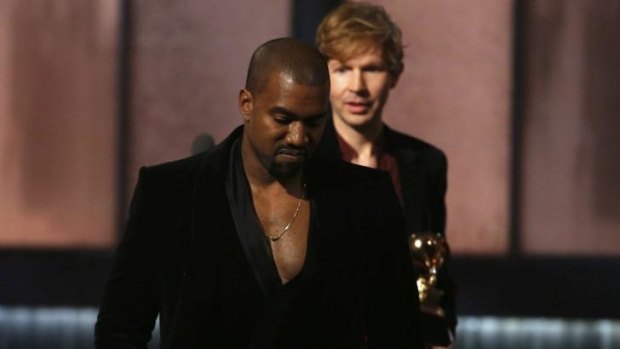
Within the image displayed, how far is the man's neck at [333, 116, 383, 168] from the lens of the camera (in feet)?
19.1

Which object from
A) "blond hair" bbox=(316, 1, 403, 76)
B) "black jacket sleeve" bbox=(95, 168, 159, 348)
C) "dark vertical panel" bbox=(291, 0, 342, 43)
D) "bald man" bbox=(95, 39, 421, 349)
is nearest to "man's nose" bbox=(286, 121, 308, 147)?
"bald man" bbox=(95, 39, 421, 349)

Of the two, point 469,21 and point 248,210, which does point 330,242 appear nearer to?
point 248,210

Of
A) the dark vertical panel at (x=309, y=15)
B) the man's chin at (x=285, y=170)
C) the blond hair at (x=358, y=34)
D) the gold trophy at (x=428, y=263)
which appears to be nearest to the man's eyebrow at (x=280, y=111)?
the man's chin at (x=285, y=170)

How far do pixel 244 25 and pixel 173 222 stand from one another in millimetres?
4506

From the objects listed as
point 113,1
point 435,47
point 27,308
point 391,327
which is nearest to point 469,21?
point 435,47

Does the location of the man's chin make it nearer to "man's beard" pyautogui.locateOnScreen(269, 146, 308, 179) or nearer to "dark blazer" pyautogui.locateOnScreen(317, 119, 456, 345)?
"man's beard" pyautogui.locateOnScreen(269, 146, 308, 179)

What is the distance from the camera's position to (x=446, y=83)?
28.3 feet

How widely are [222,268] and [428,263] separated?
4.77ft

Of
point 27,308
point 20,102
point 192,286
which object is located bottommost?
point 27,308

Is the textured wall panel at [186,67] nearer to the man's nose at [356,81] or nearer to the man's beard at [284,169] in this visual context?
the man's nose at [356,81]

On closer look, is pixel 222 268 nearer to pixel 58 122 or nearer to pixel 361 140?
pixel 361 140

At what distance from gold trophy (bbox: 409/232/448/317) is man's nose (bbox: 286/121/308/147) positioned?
4.82ft

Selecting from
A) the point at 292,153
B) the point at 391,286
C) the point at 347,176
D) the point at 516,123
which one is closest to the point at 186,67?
the point at 516,123

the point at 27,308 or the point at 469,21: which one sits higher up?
the point at 469,21
